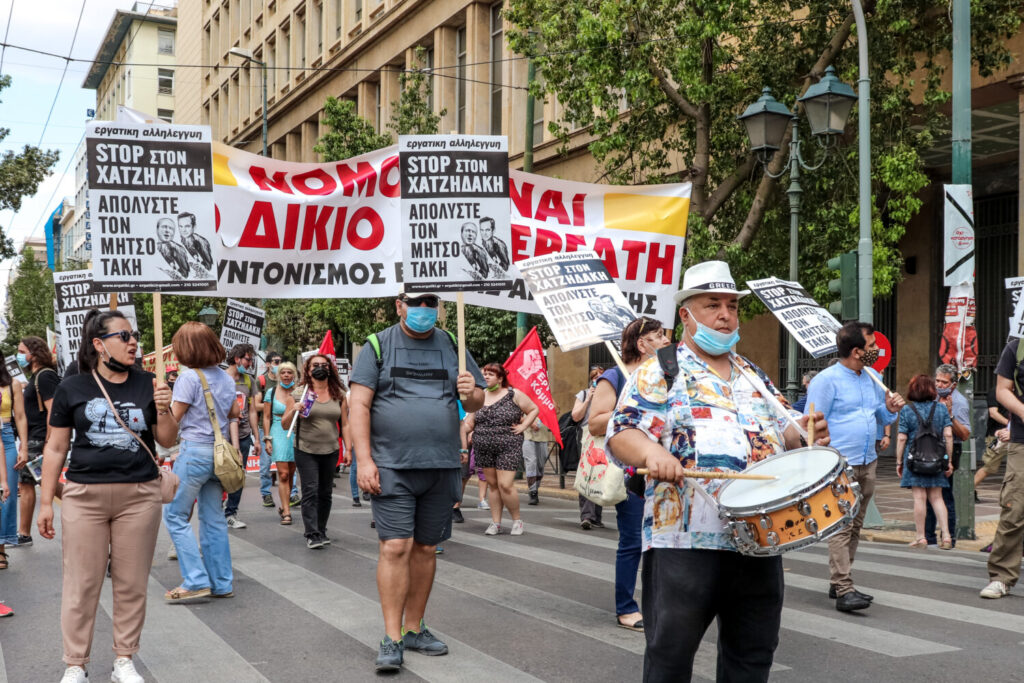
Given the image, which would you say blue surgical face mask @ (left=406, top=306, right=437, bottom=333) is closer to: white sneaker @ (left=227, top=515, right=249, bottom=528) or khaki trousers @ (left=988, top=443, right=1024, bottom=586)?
khaki trousers @ (left=988, top=443, right=1024, bottom=586)

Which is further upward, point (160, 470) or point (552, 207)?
point (552, 207)

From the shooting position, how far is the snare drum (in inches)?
142

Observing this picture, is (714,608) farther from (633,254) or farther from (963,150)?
(963,150)

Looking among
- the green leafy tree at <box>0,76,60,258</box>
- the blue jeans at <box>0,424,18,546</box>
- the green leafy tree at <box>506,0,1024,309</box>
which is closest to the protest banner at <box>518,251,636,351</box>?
the blue jeans at <box>0,424,18,546</box>

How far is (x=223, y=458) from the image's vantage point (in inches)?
297

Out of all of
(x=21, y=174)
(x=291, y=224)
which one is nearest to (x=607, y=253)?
(x=291, y=224)

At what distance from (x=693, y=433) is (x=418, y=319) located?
2.43m

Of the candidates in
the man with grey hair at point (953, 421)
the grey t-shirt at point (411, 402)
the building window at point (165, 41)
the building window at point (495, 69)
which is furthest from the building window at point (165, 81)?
the grey t-shirt at point (411, 402)

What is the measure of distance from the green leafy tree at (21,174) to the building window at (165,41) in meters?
65.2

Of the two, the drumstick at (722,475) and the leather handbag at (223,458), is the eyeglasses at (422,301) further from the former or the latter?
the drumstick at (722,475)

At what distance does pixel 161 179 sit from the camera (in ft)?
24.3

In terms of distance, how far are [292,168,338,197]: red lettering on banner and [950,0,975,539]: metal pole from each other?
618 centimetres

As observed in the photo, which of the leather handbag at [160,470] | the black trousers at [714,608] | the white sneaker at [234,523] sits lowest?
the white sneaker at [234,523]

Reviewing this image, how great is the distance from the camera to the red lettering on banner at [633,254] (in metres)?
10.1
